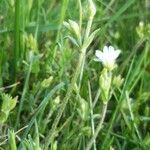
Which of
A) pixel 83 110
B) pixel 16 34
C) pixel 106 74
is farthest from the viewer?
pixel 16 34

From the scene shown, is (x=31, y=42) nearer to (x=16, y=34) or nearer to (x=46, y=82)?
(x=16, y=34)

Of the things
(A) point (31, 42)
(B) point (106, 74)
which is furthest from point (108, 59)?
(A) point (31, 42)

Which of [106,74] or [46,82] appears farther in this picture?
[46,82]

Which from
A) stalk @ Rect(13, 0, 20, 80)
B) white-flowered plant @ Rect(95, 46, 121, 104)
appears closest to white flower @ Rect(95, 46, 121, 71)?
white-flowered plant @ Rect(95, 46, 121, 104)

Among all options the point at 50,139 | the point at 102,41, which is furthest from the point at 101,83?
the point at 102,41

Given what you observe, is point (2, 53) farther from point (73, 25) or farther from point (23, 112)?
point (73, 25)

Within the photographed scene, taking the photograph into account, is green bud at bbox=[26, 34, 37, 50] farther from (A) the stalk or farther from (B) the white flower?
(B) the white flower

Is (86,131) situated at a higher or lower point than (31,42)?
lower

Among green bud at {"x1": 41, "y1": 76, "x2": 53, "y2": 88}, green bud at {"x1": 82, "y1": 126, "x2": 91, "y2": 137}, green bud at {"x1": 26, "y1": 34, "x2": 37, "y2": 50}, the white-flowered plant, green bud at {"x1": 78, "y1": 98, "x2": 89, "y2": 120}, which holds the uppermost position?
green bud at {"x1": 26, "y1": 34, "x2": 37, "y2": 50}
